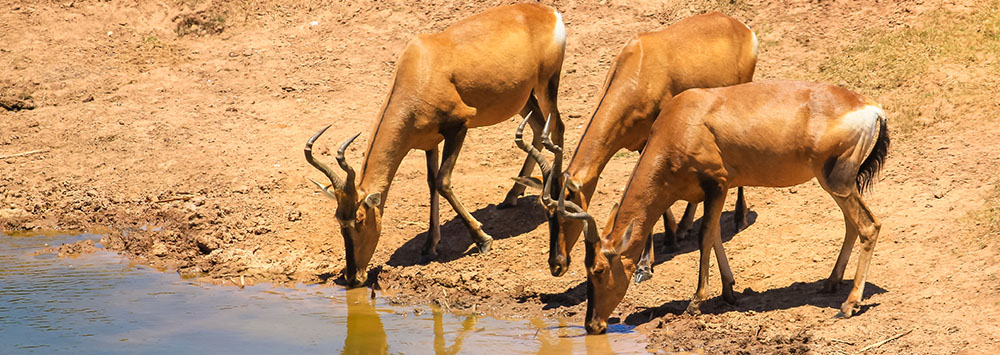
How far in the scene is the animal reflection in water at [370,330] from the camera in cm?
929

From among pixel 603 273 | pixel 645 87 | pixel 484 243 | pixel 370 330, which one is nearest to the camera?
pixel 603 273

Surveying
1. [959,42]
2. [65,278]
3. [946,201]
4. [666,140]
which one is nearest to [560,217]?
[666,140]

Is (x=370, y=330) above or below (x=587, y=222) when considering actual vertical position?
below

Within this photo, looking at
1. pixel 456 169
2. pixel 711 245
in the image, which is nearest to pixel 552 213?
pixel 711 245

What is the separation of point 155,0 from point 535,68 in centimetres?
1054

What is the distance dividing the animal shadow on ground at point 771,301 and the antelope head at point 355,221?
2.87 metres

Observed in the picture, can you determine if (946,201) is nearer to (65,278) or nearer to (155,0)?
(65,278)

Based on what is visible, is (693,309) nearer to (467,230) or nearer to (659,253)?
(659,253)

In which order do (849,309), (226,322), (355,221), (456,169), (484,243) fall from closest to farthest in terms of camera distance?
1. (849,309)
2. (226,322)
3. (355,221)
4. (484,243)
5. (456,169)

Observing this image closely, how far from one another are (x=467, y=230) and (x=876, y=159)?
4624 millimetres

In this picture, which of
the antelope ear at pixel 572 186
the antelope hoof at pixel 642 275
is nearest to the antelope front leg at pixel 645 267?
the antelope hoof at pixel 642 275

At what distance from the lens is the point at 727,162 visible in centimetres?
927

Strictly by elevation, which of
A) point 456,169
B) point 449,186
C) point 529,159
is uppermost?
point 529,159

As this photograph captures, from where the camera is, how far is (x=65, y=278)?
37.5ft
